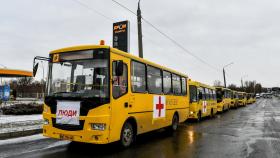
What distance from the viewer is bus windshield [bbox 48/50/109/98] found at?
301 inches

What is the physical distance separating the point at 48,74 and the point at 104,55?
1.98 metres

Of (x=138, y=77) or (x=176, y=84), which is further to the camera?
(x=176, y=84)

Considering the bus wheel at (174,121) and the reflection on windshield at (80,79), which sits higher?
the reflection on windshield at (80,79)

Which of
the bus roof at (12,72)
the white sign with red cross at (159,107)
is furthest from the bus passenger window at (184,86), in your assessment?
the bus roof at (12,72)

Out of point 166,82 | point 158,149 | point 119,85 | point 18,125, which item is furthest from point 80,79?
point 18,125

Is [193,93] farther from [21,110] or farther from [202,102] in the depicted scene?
[21,110]

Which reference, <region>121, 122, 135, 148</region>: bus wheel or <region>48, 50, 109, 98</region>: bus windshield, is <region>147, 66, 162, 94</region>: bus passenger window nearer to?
<region>121, 122, 135, 148</region>: bus wheel

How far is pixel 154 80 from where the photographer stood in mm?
10812

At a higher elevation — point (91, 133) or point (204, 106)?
A: point (204, 106)

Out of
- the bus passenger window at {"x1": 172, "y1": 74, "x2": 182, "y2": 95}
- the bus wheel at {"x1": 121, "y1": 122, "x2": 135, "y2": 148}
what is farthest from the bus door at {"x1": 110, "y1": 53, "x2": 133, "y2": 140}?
the bus passenger window at {"x1": 172, "y1": 74, "x2": 182, "y2": 95}

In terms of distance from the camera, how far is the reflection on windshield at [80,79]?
764cm

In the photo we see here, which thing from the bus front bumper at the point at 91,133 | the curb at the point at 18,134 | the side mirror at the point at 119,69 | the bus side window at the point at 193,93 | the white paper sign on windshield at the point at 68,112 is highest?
the side mirror at the point at 119,69

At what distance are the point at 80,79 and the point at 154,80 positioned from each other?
3.67 metres

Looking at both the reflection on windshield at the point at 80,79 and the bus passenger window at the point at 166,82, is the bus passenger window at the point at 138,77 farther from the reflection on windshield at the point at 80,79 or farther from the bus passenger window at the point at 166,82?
the bus passenger window at the point at 166,82
